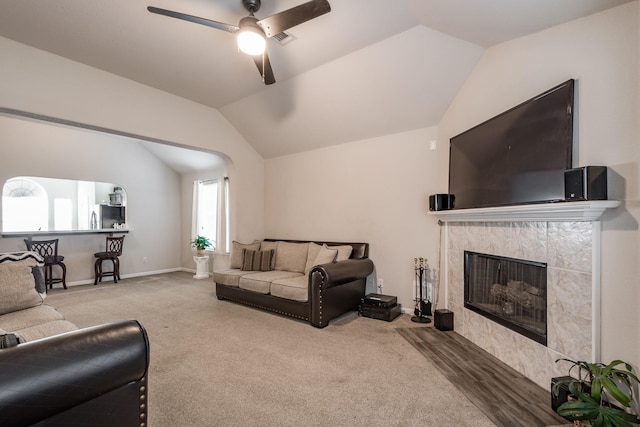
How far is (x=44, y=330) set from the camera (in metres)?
1.94

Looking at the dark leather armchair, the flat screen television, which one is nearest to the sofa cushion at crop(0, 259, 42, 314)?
the dark leather armchair

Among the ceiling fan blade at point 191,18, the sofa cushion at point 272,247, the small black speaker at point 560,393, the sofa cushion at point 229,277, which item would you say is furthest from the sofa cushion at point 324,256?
the ceiling fan blade at point 191,18

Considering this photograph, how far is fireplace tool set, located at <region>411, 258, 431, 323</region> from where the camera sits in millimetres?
3624

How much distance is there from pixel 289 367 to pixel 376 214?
2475mm

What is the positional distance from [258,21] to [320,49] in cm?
110

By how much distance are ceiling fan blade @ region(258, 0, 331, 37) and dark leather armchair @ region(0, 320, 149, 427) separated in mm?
2260

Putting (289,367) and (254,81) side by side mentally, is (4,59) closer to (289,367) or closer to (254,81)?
(254,81)

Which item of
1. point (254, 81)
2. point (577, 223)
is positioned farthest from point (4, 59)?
point (577, 223)

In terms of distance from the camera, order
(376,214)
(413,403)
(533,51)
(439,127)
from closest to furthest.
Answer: (413,403) < (533,51) < (439,127) < (376,214)

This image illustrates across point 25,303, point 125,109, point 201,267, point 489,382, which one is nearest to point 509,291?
point 489,382

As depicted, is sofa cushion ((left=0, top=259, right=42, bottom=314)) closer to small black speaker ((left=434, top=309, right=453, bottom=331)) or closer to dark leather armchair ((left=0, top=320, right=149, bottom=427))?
dark leather armchair ((left=0, top=320, right=149, bottom=427))

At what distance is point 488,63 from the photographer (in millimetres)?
2840

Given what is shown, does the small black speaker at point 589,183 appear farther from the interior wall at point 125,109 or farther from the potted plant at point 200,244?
the potted plant at point 200,244

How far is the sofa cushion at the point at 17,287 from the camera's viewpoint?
2.25 m
